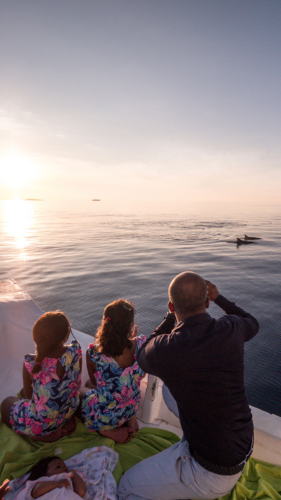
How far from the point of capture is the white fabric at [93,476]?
2.10 metres

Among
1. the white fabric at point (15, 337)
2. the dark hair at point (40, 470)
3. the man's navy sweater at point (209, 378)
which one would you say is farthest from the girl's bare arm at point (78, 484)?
the white fabric at point (15, 337)

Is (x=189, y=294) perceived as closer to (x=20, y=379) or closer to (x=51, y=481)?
(x=51, y=481)

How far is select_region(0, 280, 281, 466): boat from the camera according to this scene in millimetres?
2586

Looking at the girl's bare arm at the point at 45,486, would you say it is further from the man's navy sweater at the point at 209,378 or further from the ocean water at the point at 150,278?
the ocean water at the point at 150,278

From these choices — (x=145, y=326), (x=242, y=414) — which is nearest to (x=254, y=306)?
(x=145, y=326)

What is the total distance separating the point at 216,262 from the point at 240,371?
41.2 feet

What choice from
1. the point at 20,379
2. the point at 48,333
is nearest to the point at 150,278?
the point at 20,379

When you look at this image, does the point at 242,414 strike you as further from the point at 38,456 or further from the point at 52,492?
the point at 38,456

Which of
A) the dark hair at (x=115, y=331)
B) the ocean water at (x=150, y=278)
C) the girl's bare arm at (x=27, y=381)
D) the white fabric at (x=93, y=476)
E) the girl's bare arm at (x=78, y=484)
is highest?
the dark hair at (x=115, y=331)

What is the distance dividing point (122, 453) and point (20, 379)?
83.1 inches

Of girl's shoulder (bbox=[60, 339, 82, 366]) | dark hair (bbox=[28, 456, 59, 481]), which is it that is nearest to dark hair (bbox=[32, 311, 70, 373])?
girl's shoulder (bbox=[60, 339, 82, 366])

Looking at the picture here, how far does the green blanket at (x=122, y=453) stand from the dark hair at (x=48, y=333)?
83 cm

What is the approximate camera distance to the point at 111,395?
266 centimetres

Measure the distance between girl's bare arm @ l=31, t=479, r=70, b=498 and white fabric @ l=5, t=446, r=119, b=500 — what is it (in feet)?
0.13
